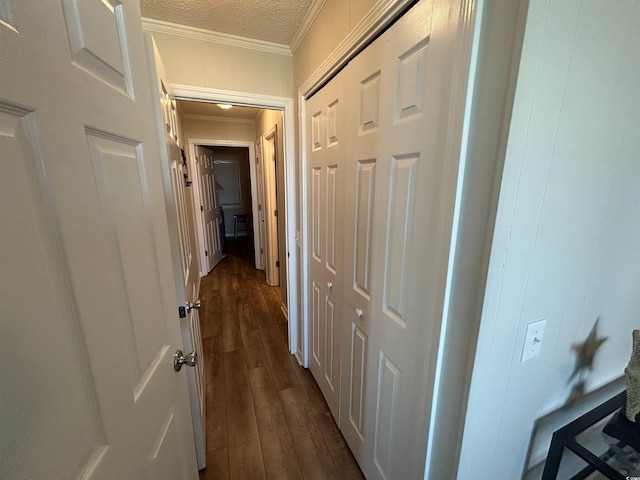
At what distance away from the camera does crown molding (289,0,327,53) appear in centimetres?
140

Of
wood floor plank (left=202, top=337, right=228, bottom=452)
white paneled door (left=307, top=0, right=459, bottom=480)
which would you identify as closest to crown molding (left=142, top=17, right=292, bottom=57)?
white paneled door (left=307, top=0, right=459, bottom=480)

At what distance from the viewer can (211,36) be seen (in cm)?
169

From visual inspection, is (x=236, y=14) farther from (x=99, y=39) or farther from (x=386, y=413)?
(x=386, y=413)

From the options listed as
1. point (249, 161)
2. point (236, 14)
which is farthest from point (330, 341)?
point (249, 161)

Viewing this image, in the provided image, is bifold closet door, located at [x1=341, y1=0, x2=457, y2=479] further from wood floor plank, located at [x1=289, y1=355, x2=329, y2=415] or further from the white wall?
wood floor plank, located at [x1=289, y1=355, x2=329, y2=415]

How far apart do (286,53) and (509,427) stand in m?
2.34

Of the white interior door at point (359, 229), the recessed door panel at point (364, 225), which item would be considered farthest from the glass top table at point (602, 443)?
the recessed door panel at point (364, 225)

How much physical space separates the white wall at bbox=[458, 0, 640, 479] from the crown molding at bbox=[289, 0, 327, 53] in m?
1.23

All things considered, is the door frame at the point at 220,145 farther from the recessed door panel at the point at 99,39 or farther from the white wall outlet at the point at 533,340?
the white wall outlet at the point at 533,340

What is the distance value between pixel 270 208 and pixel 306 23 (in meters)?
2.26

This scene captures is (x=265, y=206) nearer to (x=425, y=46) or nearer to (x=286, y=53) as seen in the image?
(x=286, y=53)

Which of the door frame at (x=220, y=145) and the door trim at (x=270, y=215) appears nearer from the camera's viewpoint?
the door trim at (x=270, y=215)

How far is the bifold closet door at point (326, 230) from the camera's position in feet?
4.57

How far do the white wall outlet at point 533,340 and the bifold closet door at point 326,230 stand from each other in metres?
0.84
